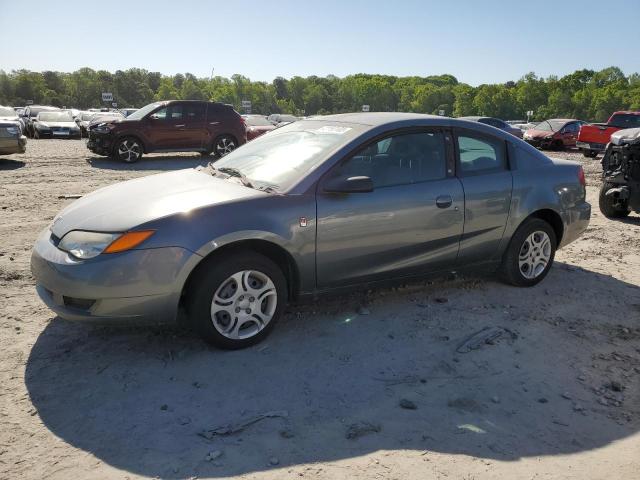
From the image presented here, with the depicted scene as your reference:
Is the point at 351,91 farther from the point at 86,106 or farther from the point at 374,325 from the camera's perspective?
the point at 374,325

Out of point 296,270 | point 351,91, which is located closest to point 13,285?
point 296,270

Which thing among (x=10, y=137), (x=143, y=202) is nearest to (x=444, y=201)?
(x=143, y=202)

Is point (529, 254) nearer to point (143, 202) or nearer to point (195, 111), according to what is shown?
point (143, 202)

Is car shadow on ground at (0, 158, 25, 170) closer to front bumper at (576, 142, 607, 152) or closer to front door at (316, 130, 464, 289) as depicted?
front door at (316, 130, 464, 289)

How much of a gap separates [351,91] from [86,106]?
67.8m

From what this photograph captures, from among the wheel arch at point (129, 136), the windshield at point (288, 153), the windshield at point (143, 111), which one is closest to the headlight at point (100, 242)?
the windshield at point (288, 153)

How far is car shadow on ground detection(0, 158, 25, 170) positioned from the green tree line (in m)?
99.8

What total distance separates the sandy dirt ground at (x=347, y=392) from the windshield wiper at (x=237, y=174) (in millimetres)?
1118

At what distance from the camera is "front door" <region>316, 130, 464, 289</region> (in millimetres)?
3922

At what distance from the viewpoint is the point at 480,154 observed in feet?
15.6

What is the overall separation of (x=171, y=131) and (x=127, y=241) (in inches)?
493

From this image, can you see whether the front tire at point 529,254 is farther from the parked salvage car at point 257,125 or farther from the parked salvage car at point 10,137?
the parked salvage car at point 257,125

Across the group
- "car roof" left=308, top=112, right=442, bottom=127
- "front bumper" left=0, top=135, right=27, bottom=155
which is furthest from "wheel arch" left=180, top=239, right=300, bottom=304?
"front bumper" left=0, top=135, right=27, bottom=155

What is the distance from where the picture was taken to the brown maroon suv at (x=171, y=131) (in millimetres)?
14410
